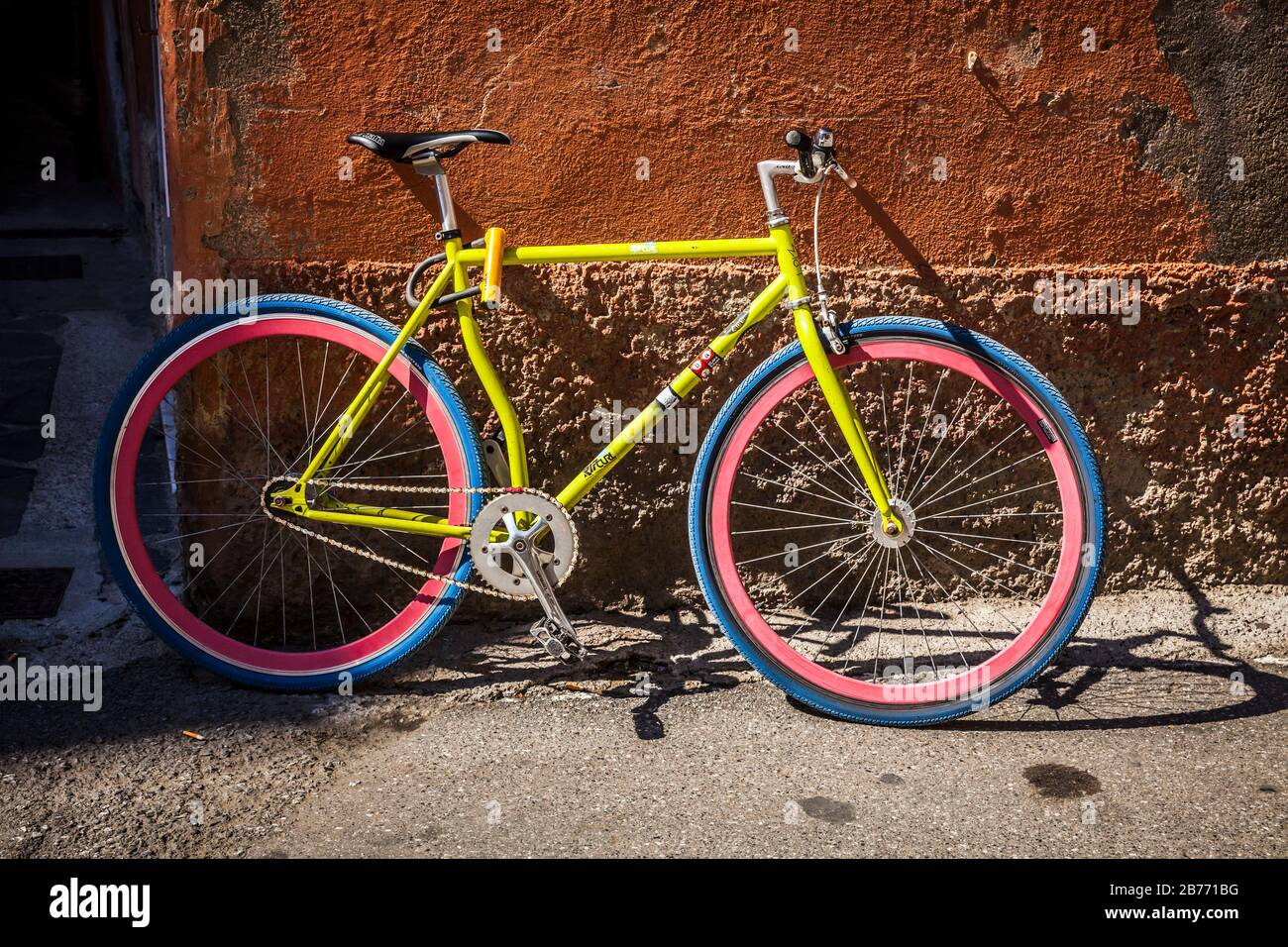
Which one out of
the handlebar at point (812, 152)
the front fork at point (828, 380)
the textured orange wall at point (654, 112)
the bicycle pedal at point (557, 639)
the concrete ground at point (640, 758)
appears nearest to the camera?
the concrete ground at point (640, 758)

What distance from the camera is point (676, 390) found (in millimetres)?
3209

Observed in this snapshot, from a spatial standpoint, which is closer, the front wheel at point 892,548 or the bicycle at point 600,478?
the bicycle at point 600,478

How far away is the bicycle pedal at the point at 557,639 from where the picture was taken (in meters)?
3.22

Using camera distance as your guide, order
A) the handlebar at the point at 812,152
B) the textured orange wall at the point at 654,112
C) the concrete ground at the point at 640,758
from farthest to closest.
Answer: the textured orange wall at the point at 654,112 → the handlebar at the point at 812,152 → the concrete ground at the point at 640,758

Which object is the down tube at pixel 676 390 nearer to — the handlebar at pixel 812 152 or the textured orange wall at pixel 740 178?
the handlebar at pixel 812 152

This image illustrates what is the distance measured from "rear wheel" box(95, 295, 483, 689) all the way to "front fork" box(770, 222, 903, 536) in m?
0.88

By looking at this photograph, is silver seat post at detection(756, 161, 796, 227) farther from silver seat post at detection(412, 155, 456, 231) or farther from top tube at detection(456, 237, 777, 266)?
silver seat post at detection(412, 155, 456, 231)

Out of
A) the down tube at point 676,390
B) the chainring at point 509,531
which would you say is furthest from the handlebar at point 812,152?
the chainring at point 509,531

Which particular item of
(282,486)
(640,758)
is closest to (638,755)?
(640,758)

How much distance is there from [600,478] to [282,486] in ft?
2.67

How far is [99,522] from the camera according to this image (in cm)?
333

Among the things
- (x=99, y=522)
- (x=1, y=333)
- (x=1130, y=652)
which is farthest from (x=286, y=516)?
(x=1, y=333)

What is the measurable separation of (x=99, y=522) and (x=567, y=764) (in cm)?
139

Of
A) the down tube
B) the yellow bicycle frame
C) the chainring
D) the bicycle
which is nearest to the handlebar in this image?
the bicycle
